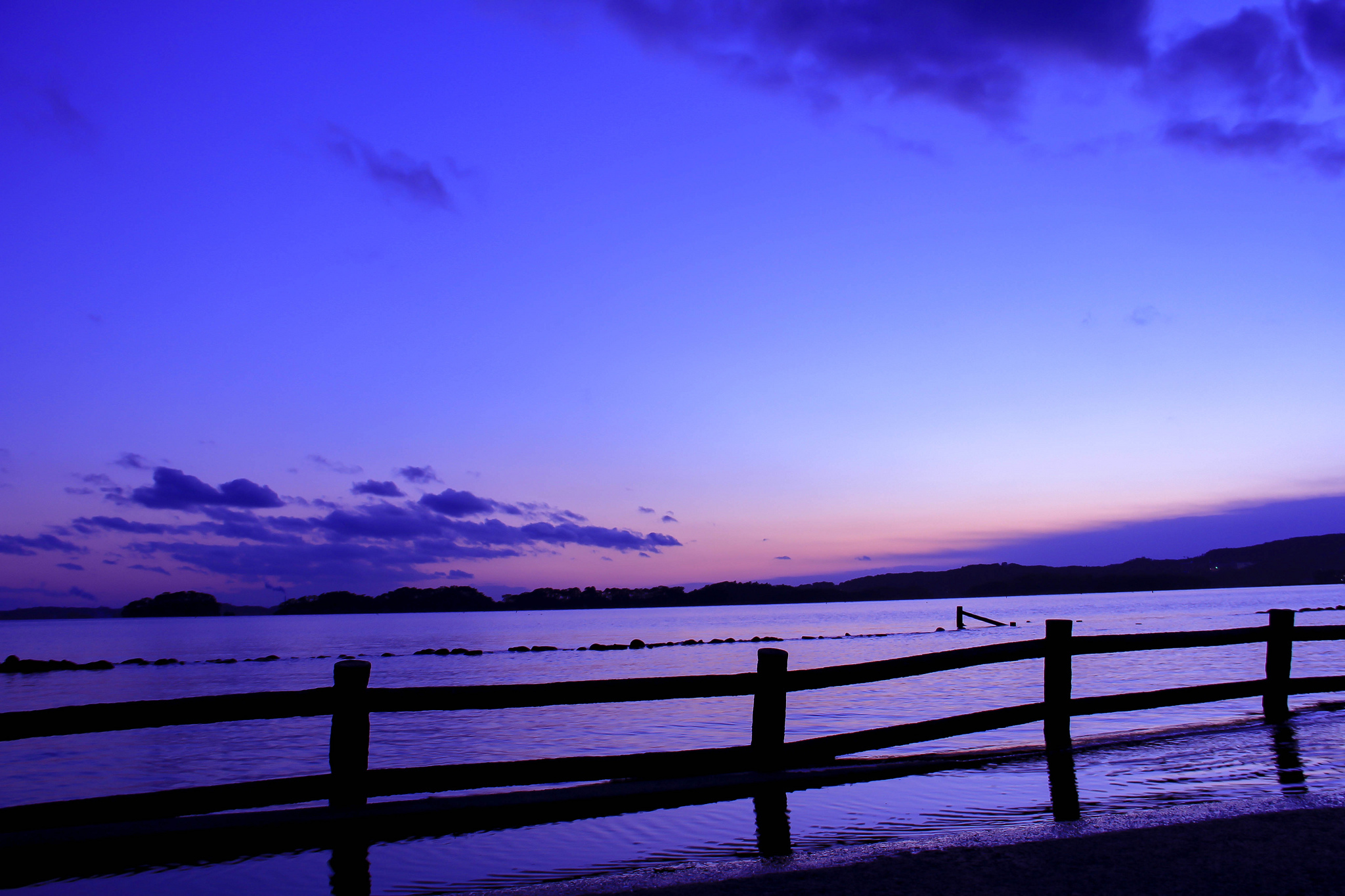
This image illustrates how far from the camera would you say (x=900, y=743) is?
8852 millimetres

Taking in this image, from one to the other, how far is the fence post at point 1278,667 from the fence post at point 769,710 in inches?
294

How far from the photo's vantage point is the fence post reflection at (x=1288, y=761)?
7684 millimetres

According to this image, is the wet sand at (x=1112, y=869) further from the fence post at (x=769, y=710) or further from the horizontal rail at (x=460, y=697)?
the fence post at (x=769, y=710)

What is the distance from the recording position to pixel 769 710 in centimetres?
810

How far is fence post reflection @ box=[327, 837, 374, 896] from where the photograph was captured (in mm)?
5941

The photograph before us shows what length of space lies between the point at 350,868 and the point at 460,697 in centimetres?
134

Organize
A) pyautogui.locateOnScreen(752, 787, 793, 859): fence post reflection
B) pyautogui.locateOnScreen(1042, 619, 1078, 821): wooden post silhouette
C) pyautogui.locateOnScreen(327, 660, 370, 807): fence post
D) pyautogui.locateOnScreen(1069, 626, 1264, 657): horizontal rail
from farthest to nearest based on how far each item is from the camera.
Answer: pyautogui.locateOnScreen(1069, 626, 1264, 657): horizontal rail
pyautogui.locateOnScreen(1042, 619, 1078, 821): wooden post silhouette
pyautogui.locateOnScreen(327, 660, 370, 807): fence post
pyautogui.locateOnScreen(752, 787, 793, 859): fence post reflection

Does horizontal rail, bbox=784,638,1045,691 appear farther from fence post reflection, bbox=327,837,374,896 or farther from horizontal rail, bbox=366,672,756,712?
fence post reflection, bbox=327,837,374,896

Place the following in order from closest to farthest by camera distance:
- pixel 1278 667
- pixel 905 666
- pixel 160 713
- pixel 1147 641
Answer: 1. pixel 160 713
2. pixel 905 666
3. pixel 1147 641
4. pixel 1278 667

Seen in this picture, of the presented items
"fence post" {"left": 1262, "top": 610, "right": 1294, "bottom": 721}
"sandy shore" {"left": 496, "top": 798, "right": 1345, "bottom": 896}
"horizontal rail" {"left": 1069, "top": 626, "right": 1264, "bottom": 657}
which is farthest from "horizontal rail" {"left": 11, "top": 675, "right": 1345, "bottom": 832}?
"fence post" {"left": 1262, "top": 610, "right": 1294, "bottom": 721}

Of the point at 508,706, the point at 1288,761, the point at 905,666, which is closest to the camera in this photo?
the point at 508,706

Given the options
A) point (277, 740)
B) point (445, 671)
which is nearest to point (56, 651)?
point (445, 671)

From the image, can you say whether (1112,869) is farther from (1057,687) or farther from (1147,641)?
(1147,641)

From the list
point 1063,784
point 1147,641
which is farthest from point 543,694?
point 1147,641
